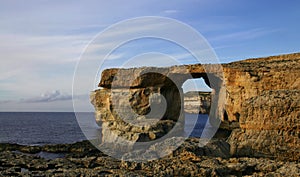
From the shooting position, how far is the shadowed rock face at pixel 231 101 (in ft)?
106

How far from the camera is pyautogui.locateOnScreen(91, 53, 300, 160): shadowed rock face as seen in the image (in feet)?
106

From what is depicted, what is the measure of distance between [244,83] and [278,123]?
30.0 ft

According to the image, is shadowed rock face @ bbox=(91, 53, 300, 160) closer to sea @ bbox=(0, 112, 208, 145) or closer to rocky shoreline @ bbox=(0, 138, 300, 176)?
rocky shoreline @ bbox=(0, 138, 300, 176)

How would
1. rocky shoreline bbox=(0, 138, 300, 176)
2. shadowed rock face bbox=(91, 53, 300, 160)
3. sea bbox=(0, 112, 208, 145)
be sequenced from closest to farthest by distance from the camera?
rocky shoreline bbox=(0, 138, 300, 176) → shadowed rock face bbox=(91, 53, 300, 160) → sea bbox=(0, 112, 208, 145)

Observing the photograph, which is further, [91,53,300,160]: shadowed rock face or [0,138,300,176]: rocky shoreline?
[91,53,300,160]: shadowed rock face

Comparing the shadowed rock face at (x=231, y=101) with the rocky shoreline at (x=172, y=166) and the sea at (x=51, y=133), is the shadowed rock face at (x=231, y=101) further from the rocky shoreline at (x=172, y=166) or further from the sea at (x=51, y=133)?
the sea at (x=51, y=133)

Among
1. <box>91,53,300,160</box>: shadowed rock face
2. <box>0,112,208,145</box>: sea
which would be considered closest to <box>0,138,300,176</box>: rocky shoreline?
<box>91,53,300,160</box>: shadowed rock face

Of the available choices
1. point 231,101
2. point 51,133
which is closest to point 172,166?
point 231,101

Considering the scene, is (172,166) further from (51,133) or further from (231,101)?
(51,133)

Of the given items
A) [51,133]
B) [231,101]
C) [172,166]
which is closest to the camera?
[172,166]

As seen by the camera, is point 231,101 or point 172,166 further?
point 231,101

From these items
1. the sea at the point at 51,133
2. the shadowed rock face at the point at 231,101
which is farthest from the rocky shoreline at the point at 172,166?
the sea at the point at 51,133

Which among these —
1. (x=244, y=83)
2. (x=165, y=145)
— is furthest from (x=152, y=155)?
(x=244, y=83)

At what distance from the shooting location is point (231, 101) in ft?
148
